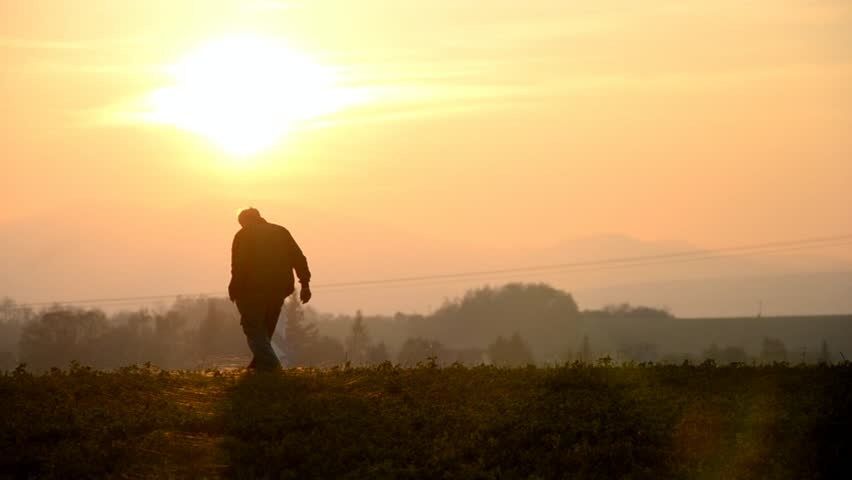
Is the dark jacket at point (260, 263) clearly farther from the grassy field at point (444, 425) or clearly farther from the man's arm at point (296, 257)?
the grassy field at point (444, 425)

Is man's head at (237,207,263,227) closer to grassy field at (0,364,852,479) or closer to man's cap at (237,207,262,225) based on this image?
man's cap at (237,207,262,225)

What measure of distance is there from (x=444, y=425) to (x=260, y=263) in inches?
296

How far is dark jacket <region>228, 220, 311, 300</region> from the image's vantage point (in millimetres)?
22719

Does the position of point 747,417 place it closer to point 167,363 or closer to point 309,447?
point 309,447

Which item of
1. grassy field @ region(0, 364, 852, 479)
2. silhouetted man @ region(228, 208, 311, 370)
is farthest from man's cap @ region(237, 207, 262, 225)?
grassy field @ region(0, 364, 852, 479)

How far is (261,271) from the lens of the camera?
894 inches

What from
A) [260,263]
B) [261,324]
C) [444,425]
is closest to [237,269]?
[260,263]

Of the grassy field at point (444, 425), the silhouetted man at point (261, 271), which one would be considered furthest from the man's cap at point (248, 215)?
the grassy field at point (444, 425)

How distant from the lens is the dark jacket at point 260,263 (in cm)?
2272

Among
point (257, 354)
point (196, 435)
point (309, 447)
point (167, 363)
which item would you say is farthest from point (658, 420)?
point (167, 363)

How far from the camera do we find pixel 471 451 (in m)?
15.0

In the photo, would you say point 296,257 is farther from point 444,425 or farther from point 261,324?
point 444,425

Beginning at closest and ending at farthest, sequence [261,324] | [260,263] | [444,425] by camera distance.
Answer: [444,425]
[261,324]
[260,263]

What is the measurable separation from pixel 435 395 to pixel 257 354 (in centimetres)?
511
